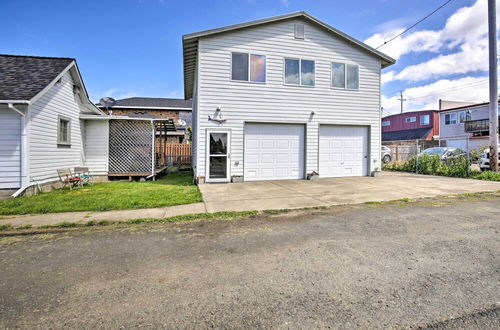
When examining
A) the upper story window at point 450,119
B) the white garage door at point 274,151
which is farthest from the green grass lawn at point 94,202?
the upper story window at point 450,119

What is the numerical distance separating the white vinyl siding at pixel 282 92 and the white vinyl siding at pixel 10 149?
5.53 metres

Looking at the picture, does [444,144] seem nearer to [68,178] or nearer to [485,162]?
[485,162]

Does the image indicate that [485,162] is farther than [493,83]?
Yes

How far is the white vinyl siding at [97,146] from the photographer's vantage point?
11266 millimetres

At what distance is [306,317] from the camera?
2107 millimetres

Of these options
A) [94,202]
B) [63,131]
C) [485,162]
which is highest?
[63,131]

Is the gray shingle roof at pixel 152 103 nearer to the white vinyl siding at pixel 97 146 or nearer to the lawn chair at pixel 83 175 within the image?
the white vinyl siding at pixel 97 146

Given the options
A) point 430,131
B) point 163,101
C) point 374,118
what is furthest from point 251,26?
point 430,131

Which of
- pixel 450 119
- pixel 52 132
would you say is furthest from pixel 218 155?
pixel 450 119

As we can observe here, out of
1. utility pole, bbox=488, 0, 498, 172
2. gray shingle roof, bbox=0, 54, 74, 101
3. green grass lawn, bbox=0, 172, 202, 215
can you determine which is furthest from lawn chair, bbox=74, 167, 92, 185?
utility pole, bbox=488, 0, 498, 172

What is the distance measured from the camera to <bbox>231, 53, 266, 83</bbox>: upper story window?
10383 mm

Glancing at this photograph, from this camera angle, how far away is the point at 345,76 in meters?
11.7

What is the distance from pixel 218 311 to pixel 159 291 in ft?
2.37

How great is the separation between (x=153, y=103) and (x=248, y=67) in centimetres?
2394
